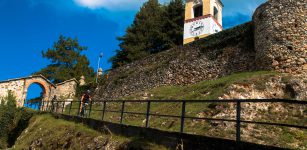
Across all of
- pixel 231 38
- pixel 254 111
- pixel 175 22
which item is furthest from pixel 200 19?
pixel 254 111

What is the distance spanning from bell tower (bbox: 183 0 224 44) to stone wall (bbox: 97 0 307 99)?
8.91 metres

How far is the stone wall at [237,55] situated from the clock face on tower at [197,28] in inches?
357

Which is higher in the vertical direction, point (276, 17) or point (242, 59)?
point (276, 17)

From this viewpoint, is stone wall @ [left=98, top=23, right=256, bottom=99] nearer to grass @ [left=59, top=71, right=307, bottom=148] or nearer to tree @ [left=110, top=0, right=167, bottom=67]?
grass @ [left=59, top=71, right=307, bottom=148]

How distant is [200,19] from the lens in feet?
105

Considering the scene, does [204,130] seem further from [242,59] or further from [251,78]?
[242,59]

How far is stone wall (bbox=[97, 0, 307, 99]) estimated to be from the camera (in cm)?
1373

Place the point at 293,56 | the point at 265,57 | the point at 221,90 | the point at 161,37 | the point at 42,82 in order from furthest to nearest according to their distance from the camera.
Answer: the point at 161,37
the point at 42,82
the point at 265,57
the point at 293,56
the point at 221,90

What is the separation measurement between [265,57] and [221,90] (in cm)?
377

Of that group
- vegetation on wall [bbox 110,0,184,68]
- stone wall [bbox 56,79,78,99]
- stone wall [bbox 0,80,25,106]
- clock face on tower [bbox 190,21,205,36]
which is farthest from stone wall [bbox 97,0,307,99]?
clock face on tower [bbox 190,21,205,36]

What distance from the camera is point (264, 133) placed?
891 centimetres

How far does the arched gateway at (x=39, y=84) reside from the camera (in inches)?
1013

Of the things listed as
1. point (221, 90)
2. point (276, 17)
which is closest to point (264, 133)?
point (221, 90)

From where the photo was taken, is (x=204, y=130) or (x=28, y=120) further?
(x=28, y=120)
